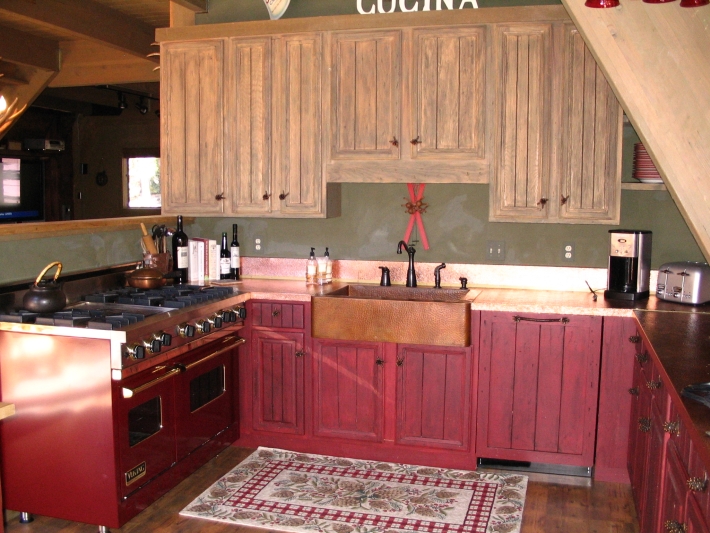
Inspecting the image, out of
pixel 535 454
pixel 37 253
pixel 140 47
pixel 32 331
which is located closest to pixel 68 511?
pixel 32 331

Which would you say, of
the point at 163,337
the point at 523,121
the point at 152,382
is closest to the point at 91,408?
the point at 152,382

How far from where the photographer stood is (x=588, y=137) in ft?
12.1

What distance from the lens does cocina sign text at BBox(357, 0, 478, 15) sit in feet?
13.1

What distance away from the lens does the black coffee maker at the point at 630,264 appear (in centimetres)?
368

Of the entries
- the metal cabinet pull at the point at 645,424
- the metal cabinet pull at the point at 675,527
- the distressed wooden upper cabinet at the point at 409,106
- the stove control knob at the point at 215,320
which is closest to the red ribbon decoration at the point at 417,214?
the distressed wooden upper cabinet at the point at 409,106

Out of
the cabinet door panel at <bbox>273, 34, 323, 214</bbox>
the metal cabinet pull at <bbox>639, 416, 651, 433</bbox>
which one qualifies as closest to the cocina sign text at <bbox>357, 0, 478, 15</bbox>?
the cabinet door panel at <bbox>273, 34, 323, 214</bbox>

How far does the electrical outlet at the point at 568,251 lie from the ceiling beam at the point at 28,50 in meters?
4.41

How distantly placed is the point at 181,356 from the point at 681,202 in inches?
87.7

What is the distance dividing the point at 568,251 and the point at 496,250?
0.40 metres

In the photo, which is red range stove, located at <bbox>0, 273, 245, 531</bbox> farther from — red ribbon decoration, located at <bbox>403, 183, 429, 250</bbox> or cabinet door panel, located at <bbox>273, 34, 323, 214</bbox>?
red ribbon decoration, located at <bbox>403, 183, 429, 250</bbox>

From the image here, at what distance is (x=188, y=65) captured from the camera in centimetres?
425

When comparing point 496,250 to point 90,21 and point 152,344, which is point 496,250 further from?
point 90,21

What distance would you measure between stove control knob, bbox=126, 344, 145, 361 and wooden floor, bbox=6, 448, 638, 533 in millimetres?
766

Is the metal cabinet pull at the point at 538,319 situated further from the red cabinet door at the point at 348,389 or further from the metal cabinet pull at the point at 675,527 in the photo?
the metal cabinet pull at the point at 675,527
